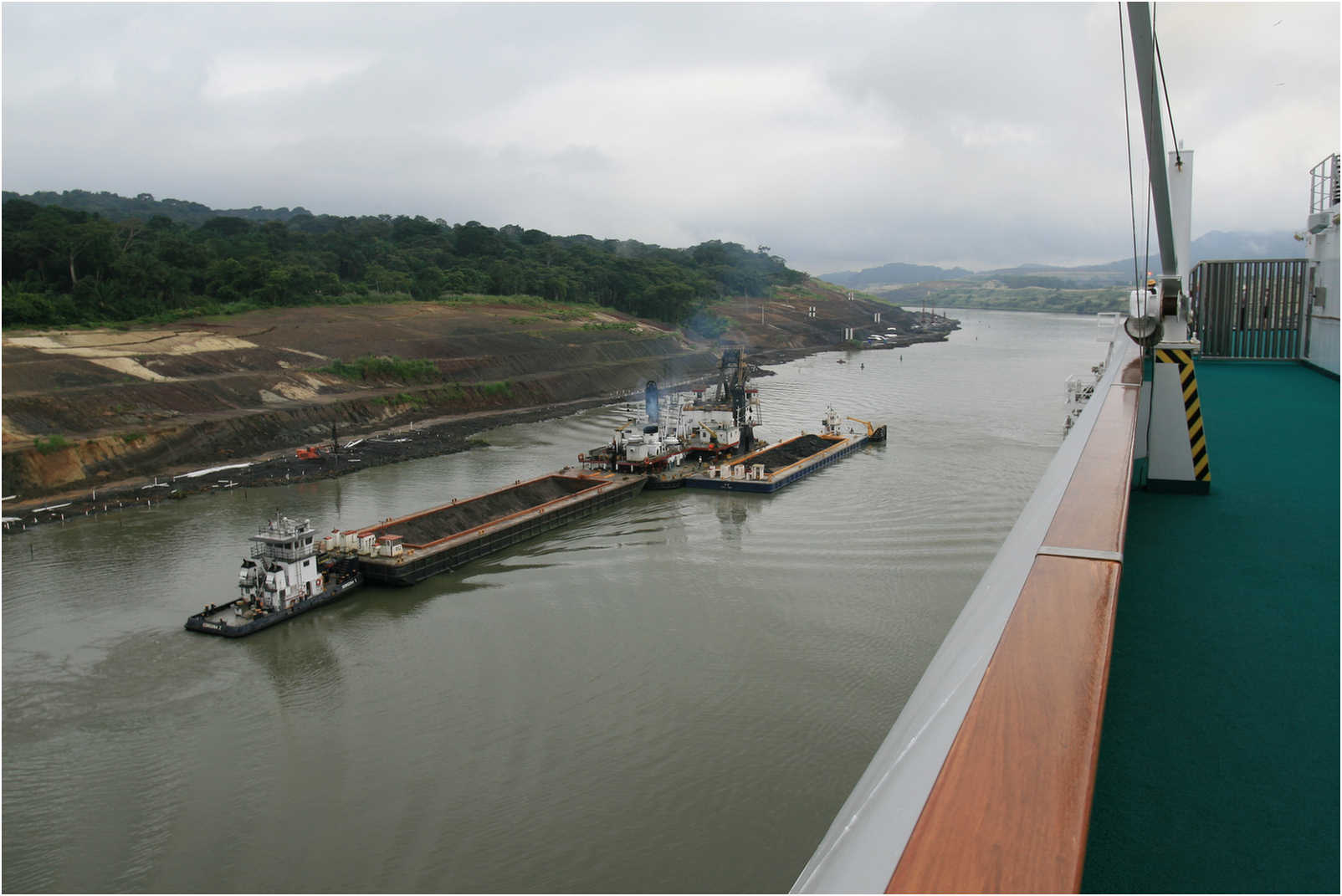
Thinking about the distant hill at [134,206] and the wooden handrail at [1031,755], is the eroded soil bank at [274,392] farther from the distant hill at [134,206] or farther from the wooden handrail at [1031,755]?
the distant hill at [134,206]

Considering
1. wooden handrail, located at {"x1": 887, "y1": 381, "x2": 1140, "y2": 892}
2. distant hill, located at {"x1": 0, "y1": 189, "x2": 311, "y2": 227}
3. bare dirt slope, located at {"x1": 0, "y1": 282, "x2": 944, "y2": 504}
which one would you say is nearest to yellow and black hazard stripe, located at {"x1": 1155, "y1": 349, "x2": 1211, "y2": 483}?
wooden handrail, located at {"x1": 887, "y1": 381, "x2": 1140, "y2": 892}

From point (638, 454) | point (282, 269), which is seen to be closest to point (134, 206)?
point (282, 269)

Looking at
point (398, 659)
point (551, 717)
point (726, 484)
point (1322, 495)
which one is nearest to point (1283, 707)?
point (1322, 495)

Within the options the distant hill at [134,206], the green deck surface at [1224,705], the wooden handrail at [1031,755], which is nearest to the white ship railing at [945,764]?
the wooden handrail at [1031,755]

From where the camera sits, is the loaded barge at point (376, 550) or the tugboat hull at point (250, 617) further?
the loaded barge at point (376, 550)

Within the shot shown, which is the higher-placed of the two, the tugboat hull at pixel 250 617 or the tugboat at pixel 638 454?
the tugboat at pixel 638 454

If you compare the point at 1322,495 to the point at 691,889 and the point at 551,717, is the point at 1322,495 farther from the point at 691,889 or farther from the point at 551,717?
the point at 551,717
